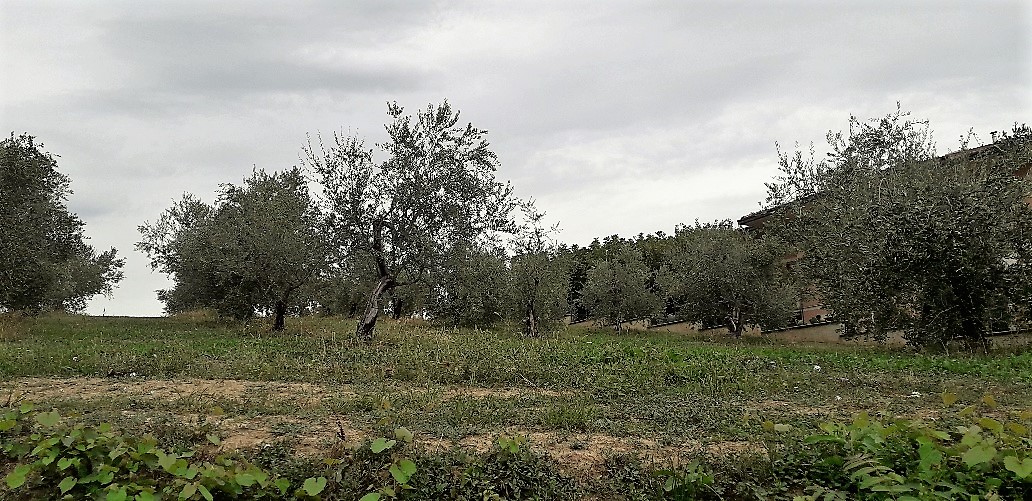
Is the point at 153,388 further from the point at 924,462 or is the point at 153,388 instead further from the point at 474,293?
the point at 474,293

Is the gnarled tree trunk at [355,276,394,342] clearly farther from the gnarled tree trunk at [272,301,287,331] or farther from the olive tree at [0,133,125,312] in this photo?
the olive tree at [0,133,125,312]

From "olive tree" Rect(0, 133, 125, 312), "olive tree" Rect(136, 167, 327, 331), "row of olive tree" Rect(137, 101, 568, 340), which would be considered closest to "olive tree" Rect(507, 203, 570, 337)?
"row of olive tree" Rect(137, 101, 568, 340)

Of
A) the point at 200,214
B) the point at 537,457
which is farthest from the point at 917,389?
the point at 200,214

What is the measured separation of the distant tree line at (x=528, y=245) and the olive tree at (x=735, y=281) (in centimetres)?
8

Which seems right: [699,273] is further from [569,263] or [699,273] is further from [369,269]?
[369,269]

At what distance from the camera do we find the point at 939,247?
15742 millimetres

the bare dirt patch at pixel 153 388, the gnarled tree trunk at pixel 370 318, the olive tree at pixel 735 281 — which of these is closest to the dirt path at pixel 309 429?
the bare dirt patch at pixel 153 388

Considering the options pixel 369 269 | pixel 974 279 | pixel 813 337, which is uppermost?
pixel 369 269

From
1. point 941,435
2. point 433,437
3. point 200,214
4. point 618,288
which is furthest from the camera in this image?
point 618,288

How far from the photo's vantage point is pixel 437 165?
19.2 metres

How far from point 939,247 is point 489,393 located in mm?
12522

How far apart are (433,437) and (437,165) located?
13.9 metres

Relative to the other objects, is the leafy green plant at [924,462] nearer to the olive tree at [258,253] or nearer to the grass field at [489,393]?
the grass field at [489,393]

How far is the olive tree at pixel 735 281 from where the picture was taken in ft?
89.4
